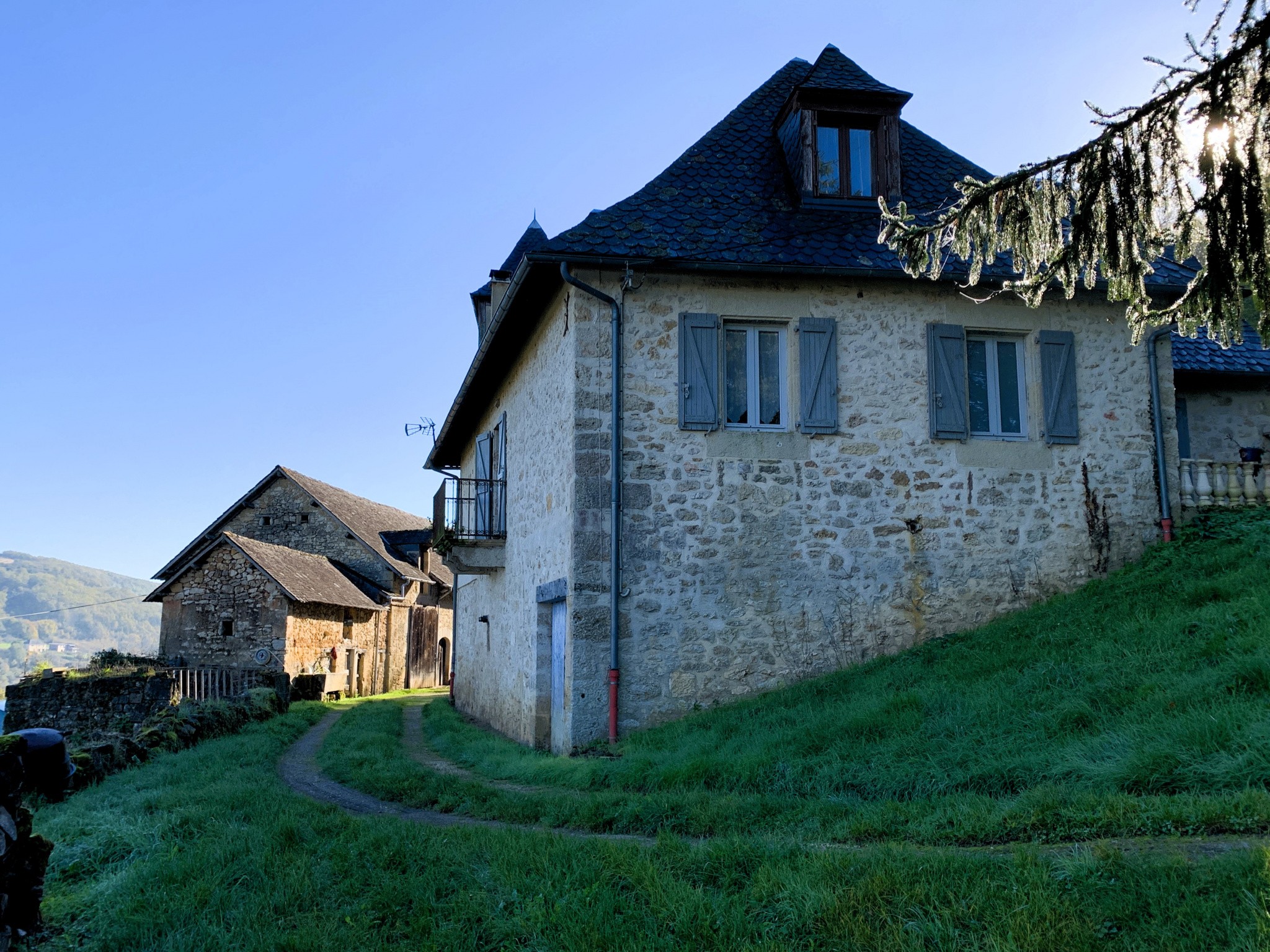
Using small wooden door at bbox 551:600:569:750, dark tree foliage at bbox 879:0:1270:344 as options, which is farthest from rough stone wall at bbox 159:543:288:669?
dark tree foliage at bbox 879:0:1270:344

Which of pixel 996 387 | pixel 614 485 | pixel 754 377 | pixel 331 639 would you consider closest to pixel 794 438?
pixel 754 377

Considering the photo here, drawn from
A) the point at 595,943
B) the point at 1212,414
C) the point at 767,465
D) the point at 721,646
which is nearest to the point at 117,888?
the point at 595,943

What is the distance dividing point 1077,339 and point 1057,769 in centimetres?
695

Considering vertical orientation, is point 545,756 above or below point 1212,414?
below

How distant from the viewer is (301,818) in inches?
261

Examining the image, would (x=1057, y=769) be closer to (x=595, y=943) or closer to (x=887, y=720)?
(x=887, y=720)

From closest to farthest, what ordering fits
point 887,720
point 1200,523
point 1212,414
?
point 887,720
point 1200,523
point 1212,414

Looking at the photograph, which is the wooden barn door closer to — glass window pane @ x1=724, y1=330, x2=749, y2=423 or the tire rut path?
the tire rut path

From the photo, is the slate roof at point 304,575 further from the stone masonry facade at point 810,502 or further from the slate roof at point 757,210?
the slate roof at point 757,210

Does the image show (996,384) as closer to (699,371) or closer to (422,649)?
(699,371)

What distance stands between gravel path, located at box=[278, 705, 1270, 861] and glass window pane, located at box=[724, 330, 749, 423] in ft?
14.6

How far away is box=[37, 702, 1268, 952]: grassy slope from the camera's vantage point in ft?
12.5

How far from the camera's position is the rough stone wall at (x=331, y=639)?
26672 millimetres

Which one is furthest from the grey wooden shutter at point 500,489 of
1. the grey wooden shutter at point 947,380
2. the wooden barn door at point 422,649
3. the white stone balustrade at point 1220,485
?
the wooden barn door at point 422,649
